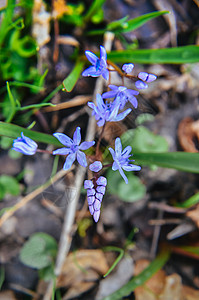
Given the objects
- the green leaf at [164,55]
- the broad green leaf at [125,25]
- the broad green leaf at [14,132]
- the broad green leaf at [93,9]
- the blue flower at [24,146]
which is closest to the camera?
the blue flower at [24,146]

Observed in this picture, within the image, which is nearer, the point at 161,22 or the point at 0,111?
the point at 0,111

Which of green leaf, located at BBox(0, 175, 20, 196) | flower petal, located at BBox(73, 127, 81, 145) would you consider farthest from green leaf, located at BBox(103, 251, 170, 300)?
flower petal, located at BBox(73, 127, 81, 145)

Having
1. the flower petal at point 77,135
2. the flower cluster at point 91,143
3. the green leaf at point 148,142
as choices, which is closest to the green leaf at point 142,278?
the green leaf at point 148,142

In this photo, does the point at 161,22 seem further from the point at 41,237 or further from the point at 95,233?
the point at 41,237

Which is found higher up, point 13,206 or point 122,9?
point 122,9

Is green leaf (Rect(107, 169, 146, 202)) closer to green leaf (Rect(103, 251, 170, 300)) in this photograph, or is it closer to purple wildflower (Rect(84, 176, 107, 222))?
green leaf (Rect(103, 251, 170, 300))

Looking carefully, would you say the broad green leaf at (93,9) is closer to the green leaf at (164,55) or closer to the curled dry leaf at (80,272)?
the green leaf at (164,55)

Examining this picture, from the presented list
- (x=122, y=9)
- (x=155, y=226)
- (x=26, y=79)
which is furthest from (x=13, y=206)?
(x=122, y=9)
